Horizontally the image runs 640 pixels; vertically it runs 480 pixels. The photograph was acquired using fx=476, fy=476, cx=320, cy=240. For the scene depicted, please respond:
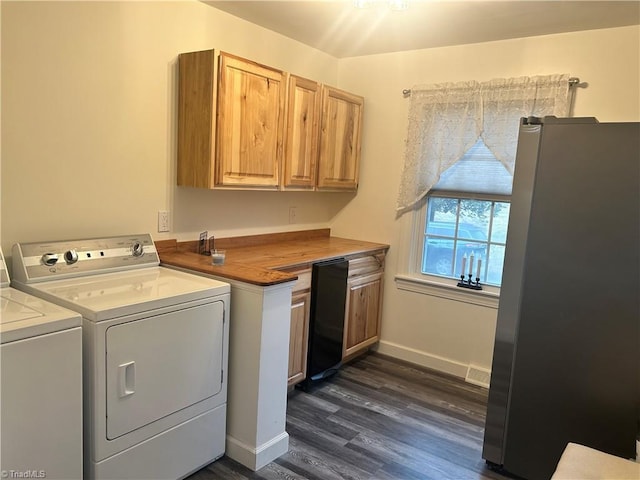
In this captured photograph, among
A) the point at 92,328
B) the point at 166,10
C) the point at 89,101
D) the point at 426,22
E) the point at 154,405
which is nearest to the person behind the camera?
the point at 92,328

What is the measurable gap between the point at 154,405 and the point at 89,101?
4.80 ft

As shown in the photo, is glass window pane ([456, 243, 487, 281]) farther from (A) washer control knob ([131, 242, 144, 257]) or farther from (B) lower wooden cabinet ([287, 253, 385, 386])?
(A) washer control knob ([131, 242, 144, 257])

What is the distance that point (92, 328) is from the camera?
172 cm

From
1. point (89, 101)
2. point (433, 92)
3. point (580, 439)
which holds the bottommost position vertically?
point (580, 439)

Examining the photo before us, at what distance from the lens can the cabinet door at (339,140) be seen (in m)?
3.40

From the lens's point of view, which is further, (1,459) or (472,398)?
(472,398)

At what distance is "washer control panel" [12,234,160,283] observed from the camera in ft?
6.68

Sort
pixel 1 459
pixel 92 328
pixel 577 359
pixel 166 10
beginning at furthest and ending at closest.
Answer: pixel 166 10, pixel 577 359, pixel 92 328, pixel 1 459

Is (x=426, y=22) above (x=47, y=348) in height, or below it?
above

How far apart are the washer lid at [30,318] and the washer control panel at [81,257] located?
210 mm

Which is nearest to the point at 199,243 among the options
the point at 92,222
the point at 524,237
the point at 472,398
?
the point at 92,222

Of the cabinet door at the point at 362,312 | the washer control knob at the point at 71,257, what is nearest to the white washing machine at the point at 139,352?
the washer control knob at the point at 71,257

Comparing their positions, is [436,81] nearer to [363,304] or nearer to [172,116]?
[363,304]

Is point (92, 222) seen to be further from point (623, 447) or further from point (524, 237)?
point (623, 447)
